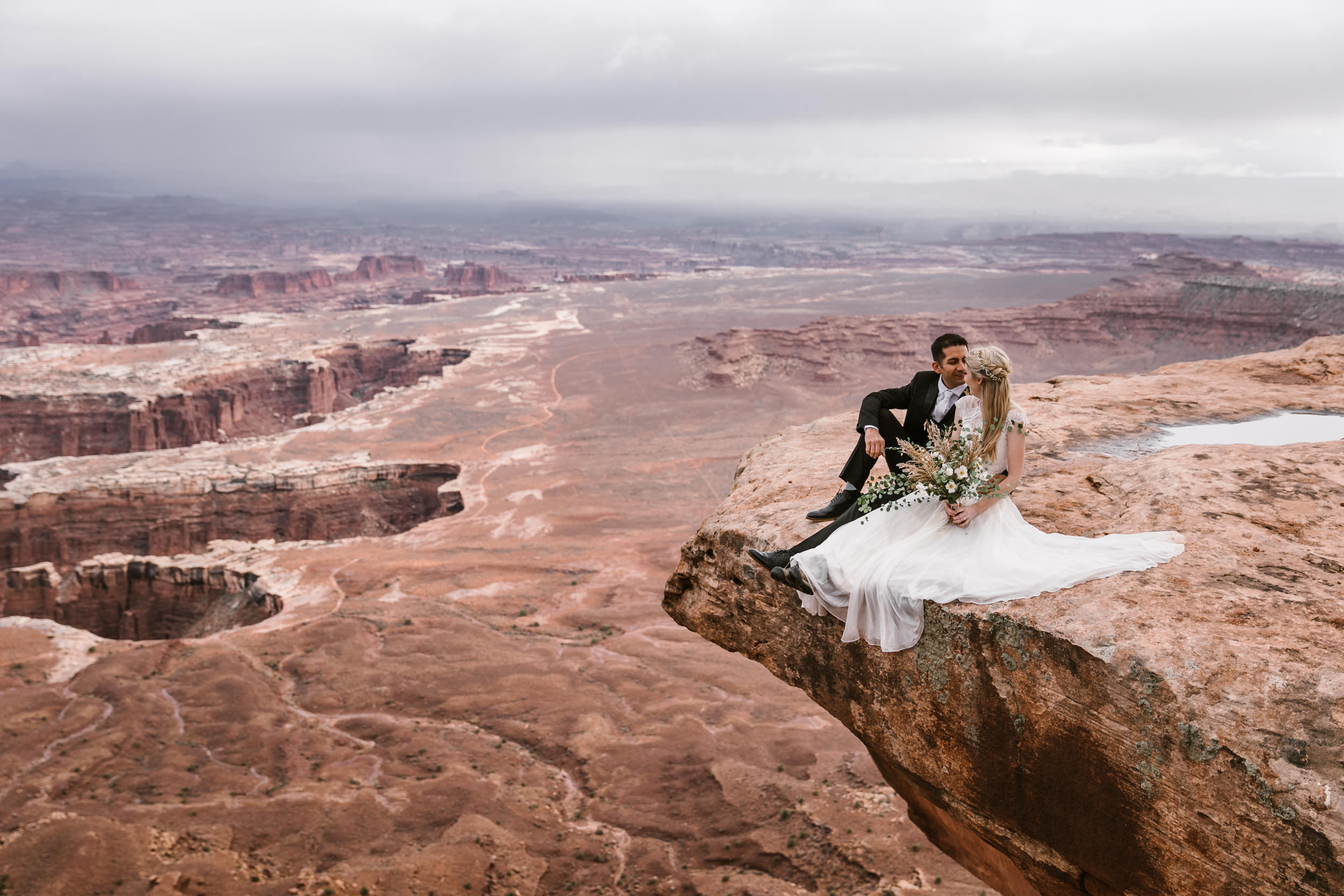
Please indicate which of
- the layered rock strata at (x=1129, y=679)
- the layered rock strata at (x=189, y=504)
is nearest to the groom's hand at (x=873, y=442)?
the layered rock strata at (x=1129, y=679)

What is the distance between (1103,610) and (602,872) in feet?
30.1

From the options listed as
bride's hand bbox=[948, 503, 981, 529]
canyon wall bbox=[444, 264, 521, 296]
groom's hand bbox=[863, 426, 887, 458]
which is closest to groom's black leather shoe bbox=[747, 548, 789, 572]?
groom's hand bbox=[863, 426, 887, 458]

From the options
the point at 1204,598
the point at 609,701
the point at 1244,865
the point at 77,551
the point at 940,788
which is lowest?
the point at 77,551

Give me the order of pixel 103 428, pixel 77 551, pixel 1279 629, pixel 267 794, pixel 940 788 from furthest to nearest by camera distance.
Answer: pixel 103 428 → pixel 77 551 → pixel 267 794 → pixel 940 788 → pixel 1279 629

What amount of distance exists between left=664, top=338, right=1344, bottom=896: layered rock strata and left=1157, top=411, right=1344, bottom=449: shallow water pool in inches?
29.1

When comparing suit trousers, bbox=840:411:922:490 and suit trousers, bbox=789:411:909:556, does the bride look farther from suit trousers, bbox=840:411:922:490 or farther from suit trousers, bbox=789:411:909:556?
suit trousers, bbox=840:411:922:490

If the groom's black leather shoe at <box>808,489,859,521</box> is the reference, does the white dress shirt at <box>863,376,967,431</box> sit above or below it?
above

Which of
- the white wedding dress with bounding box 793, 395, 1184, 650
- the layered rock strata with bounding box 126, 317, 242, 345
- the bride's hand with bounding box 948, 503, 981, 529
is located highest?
the bride's hand with bounding box 948, 503, 981, 529

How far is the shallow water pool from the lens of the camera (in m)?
7.40

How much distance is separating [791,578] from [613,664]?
504 inches

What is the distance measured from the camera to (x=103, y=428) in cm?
4453

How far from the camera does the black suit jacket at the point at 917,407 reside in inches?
243

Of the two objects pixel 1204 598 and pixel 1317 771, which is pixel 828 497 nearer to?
pixel 1204 598

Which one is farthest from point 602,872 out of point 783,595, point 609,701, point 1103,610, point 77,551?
point 77,551
